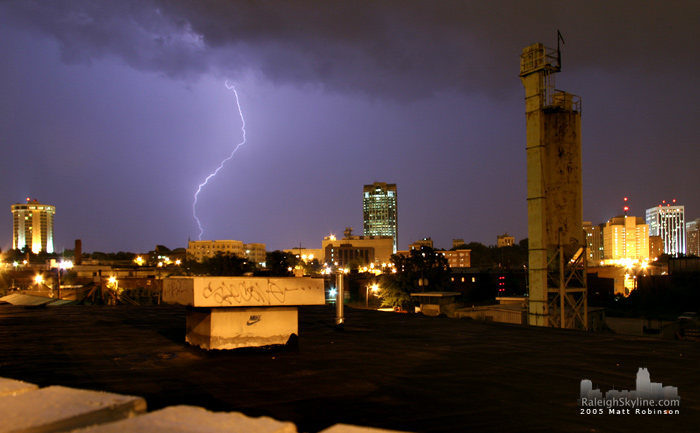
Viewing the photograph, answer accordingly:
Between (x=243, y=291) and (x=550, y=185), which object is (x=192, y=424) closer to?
(x=243, y=291)

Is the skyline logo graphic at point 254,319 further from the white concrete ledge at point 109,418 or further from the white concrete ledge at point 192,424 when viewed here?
the white concrete ledge at point 192,424

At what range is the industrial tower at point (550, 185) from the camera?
2920 cm

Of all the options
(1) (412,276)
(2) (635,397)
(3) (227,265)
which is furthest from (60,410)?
(3) (227,265)

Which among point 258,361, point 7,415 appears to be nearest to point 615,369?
point 258,361

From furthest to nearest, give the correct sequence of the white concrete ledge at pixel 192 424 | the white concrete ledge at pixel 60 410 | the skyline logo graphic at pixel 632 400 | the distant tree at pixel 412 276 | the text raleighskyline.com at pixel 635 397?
the distant tree at pixel 412 276, the text raleighskyline.com at pixel 635 397, the skyline logo graphic at pixel 632 400, the white concrete ledge at pixel 60 410, the white concrete ledge at pixel 192 424

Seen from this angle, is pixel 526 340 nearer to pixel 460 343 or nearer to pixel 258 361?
pixel 460 343

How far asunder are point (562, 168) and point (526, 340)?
779 inches

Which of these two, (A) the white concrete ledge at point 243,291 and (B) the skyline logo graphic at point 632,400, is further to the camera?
(A) the white concrete ledge at point 243,291

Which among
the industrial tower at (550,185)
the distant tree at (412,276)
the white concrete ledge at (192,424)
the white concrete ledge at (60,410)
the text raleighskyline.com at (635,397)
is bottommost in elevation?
the distant tree at (412,276)

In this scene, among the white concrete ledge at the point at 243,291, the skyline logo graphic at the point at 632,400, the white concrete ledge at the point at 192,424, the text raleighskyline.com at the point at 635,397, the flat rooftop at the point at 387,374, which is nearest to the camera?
the white concrete ledge at the point at 192,424

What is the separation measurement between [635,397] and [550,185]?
24.6m

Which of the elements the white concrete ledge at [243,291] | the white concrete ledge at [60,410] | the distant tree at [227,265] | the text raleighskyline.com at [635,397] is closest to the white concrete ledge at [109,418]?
the white concrete ledge at [60,410]

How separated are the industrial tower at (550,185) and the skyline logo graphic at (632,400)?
23.1 meters

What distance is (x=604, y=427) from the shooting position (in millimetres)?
5148
